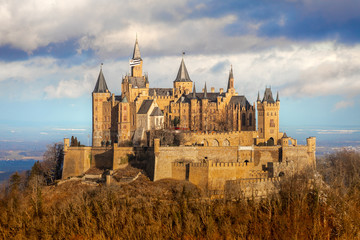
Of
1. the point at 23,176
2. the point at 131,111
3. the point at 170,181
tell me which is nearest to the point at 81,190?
the point at 170,181

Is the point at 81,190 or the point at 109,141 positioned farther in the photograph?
the point at 109,141

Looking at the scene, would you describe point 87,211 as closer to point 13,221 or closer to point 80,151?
point 13,221

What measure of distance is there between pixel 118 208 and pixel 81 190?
14450mm

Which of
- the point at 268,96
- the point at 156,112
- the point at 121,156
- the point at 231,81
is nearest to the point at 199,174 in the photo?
the point at 121,156

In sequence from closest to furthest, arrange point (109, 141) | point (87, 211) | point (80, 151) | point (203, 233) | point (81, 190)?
point (203, 233) < point (87, 211) < point (81, 190) < point (80, 151) < point (109, 141)

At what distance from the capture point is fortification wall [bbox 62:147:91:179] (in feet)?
235

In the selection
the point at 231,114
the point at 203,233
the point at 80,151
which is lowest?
the point at 203,233

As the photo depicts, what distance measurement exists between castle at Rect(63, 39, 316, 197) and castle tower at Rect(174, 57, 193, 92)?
7.1 inches

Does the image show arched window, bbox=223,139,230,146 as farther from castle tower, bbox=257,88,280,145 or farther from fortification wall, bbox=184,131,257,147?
castle tower, bbox=257,88,280,145

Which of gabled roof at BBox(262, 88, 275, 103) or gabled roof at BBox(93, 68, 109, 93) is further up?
gabled roof at BBox(93, 68, 109, 93)

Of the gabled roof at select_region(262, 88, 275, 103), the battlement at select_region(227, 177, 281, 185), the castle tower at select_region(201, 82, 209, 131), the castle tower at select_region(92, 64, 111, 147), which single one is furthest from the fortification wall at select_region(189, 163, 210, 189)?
the castle tower at select_region(92, 64, 111, 147)

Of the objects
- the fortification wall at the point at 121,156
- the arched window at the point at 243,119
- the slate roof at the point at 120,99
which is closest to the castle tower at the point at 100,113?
the slate roof at the point at 120,99

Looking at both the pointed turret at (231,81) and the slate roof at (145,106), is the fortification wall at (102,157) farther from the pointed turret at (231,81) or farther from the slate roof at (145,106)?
the pointed turret at (231,81)

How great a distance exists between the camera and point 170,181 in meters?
60.6
